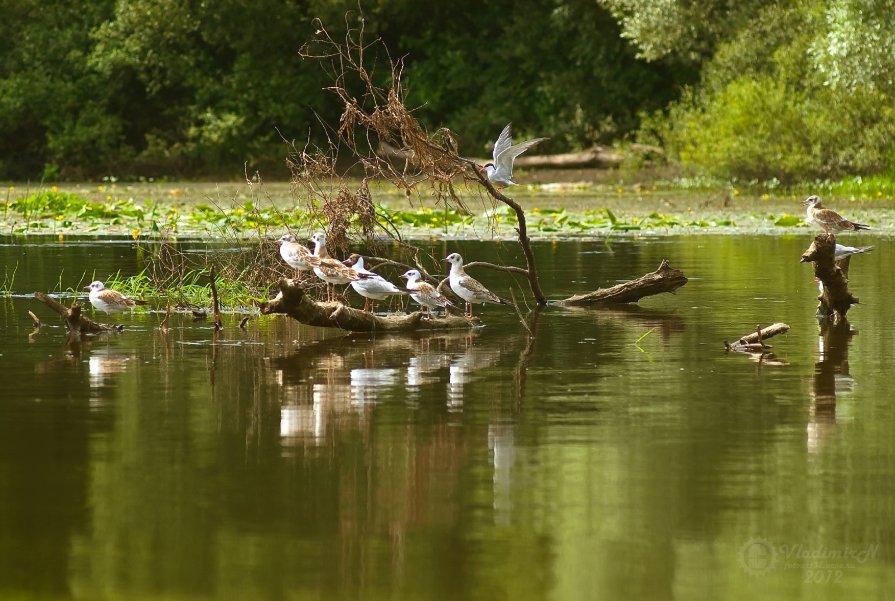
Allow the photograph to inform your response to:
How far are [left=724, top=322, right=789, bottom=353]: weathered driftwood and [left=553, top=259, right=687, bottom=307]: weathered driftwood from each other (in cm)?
353

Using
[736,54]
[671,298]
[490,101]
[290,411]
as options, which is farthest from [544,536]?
[490,101]

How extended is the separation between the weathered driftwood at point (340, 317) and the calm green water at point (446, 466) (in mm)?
250

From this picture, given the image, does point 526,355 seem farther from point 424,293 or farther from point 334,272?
point 334,272

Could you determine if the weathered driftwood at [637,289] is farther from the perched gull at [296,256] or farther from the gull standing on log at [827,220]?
the gull standing on log at [827,220]

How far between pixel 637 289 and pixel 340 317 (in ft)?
12.6

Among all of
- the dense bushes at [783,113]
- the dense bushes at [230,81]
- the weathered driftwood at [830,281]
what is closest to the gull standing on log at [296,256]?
the weathered driftwood at [830,281]

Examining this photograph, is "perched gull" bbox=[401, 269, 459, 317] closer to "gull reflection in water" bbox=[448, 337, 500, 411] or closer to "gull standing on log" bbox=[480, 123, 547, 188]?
"gull reflection in water" bbox=[448, 337, 500, 411]

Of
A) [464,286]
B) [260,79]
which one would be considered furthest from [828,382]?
[260,79]

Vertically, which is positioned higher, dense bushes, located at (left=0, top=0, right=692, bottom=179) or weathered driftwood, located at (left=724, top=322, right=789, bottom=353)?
dense bushes, located at (left=0, top=0, right=692, bottom=179)

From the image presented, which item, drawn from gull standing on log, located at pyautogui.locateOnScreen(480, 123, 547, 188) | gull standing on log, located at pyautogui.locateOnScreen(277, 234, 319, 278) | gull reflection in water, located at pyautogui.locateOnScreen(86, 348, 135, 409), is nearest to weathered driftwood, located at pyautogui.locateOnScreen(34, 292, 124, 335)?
gull reflection in water, located at pyautogui.locateOnScreen(86, 348, 135, 409)

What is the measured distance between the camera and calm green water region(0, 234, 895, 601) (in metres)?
6.37

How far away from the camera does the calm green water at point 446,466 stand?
6.37m

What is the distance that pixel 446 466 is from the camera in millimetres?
8273

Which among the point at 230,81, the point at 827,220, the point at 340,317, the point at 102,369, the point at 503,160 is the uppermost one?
the point at 230,81
